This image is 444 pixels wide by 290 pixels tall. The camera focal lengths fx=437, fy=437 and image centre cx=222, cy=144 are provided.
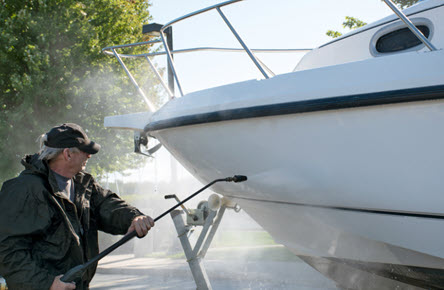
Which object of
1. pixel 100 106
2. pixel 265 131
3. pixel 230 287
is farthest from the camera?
pixel 100 106

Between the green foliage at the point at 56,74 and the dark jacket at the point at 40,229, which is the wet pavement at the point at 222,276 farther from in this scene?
the dark jacket at the point at 40,229

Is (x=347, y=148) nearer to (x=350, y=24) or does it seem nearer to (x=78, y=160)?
(x=78, y=160)

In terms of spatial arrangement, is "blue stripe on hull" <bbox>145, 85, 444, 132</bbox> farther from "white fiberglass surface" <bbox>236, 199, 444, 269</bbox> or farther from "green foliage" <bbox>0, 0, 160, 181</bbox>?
"green foliage" <bbox>0, 0, 160, 181</bbox>

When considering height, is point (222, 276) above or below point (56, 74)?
below

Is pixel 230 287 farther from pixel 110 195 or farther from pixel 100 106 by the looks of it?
pixel 100 106

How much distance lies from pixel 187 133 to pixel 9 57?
7.96 metres

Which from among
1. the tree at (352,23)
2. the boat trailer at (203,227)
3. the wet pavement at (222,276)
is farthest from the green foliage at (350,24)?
the boat trailer at (203,227)

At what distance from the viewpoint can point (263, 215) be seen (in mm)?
3408

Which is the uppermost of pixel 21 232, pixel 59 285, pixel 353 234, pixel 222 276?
pixel 21 232

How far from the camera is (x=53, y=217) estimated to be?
2.06 meters

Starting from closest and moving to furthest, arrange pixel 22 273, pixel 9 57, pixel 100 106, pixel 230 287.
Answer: pixel 22 273
pixel 230 287
pixel 9 57
pixel 100 106

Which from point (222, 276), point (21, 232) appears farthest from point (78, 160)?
point (222, 276)

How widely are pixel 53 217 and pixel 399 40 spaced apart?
255cm

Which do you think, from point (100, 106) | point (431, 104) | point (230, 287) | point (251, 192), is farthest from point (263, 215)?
point (100, 106)
